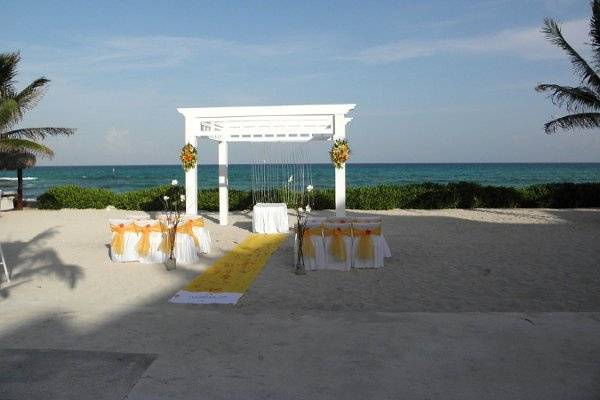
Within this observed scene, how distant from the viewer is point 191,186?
13.8 metres

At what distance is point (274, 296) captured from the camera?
23.0ft

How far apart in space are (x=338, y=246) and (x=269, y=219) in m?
4.88

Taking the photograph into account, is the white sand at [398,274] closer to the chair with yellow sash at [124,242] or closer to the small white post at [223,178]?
the chair with yellow sash at [124,242]

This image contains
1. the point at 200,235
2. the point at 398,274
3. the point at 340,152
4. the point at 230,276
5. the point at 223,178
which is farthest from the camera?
the point at 223,178

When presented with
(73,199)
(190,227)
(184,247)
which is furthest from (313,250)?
(73,199)

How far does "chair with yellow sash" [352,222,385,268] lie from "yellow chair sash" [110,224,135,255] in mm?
3929

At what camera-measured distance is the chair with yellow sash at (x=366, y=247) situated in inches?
348

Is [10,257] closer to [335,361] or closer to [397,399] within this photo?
[335,361]

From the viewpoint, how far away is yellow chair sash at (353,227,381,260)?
29.0 feet

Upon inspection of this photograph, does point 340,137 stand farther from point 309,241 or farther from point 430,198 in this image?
point 430,198

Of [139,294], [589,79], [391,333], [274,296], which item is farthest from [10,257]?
[589,79]

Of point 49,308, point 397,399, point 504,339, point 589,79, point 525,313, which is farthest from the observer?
point 589,79

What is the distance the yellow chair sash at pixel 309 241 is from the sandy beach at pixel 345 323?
0.38 m

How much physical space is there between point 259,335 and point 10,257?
728 cm
